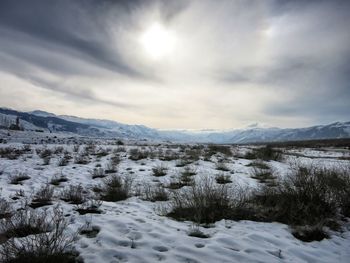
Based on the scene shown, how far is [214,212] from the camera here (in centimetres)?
468

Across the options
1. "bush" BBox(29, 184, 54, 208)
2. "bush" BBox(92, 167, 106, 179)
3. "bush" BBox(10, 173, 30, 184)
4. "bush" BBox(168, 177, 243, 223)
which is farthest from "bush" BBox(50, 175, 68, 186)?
"bush" BBox(168, 177, 243, 223)

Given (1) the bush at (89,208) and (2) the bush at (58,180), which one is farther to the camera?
(2) the bush at (58,180)

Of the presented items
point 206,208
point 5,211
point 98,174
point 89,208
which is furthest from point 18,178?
point 206,208

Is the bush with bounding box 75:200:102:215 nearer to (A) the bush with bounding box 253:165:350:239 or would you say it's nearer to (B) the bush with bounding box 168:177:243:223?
(B) the bush with bounding box 168:177:243:223

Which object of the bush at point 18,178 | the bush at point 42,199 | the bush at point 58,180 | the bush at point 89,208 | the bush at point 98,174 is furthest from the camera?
the bush at point 98,174

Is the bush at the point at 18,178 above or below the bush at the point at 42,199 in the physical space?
below

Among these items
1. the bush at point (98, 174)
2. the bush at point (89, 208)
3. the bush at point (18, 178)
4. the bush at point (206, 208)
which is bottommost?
the bush at point (18, 178)

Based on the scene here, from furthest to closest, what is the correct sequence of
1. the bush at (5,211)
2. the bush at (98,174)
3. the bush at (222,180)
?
1. the bush at (98,174)
2. the bush at (222,180)
3. the bush at (5,211)

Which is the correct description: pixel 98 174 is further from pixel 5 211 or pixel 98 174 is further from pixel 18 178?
pixel 5 211

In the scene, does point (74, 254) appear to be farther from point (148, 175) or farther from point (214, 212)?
point (148, 175)

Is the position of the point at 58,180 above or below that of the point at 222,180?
below

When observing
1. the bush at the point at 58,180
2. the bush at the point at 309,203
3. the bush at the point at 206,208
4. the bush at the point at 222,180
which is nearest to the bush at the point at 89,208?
the bush at the point at 206,208

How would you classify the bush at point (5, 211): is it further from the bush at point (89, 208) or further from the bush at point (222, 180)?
the bush at point (222, 180)

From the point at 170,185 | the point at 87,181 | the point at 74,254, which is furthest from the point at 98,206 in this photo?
the point at 87,181
